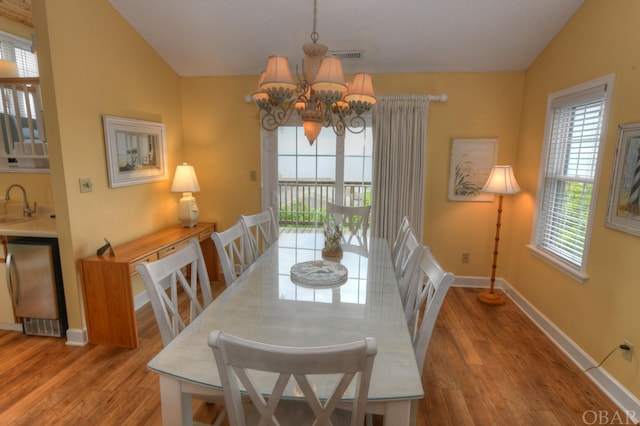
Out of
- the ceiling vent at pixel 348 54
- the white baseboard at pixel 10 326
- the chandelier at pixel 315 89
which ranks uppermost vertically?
the ceiling vent at pixel 348 54

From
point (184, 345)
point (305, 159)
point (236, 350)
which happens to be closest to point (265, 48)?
point (305, 159)

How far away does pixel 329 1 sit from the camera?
271 centimetres

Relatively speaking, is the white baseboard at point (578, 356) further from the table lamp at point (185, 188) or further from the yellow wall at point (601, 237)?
the table lamp at point (185, 188)

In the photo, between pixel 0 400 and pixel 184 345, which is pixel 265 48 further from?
pixel 0 400

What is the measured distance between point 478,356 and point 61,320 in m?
3.30

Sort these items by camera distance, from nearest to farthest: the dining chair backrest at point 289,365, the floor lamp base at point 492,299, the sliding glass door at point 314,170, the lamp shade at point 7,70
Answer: the dining chair backrest at point 289,365 → the lamp shade at point 7,70 → the floor lamp base at point 492,299 → the sliding glass door at point 314,170

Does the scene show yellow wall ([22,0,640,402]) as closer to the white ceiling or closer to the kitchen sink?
the white ceiling

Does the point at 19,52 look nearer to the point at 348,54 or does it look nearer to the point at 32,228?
the point at 32,228

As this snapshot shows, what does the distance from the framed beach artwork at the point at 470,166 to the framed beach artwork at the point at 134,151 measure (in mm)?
3181

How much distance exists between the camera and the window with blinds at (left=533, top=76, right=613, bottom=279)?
7.98 ft

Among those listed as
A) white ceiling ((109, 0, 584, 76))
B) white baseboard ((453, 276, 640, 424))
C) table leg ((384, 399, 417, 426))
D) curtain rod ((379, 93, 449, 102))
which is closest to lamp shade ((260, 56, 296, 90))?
white ceiling ((109, 0, 584, 76))

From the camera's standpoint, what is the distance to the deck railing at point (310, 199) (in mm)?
3900

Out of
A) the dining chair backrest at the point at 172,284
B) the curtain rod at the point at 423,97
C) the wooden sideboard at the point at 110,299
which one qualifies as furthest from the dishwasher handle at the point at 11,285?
the curtain rod at the point at 423,97

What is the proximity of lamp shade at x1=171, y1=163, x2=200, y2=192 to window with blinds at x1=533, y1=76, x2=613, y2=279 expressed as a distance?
351 cm
